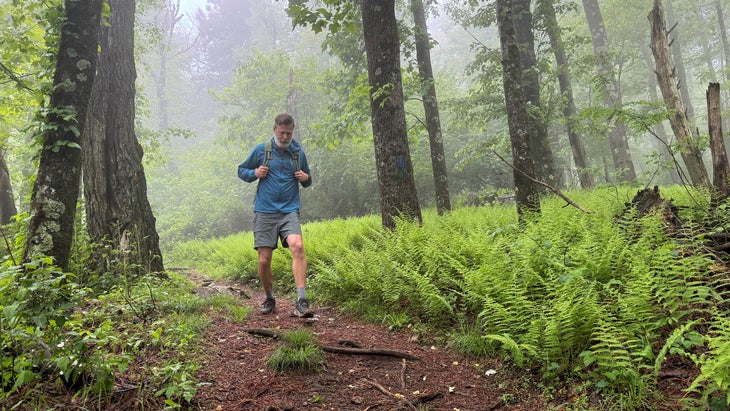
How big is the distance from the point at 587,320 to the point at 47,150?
15.9 ft

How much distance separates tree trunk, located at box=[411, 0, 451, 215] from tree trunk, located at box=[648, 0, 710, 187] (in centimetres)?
491

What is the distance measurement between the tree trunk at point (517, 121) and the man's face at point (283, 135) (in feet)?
11.6

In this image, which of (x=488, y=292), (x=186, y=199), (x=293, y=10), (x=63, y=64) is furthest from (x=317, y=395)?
(x=186, y=199)

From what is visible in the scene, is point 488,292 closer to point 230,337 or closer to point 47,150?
point 230,337

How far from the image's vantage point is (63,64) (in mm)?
3652

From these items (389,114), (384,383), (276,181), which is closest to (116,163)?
(276,181)

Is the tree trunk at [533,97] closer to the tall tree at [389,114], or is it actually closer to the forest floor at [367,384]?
the tall tree at [389,114]

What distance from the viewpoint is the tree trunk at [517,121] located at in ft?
20.4

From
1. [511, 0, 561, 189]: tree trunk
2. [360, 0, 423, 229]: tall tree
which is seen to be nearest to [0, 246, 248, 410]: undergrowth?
[360, 0, 423, 229]: tall tree

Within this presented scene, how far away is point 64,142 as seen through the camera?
3.51 meters

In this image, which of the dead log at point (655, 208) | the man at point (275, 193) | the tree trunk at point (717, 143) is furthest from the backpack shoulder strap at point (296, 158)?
the tree trunk at point (717, 143)

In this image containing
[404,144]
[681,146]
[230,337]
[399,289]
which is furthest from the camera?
[404,144]

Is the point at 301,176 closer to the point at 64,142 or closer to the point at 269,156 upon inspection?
the point at 269,156

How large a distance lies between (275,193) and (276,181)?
17cm
